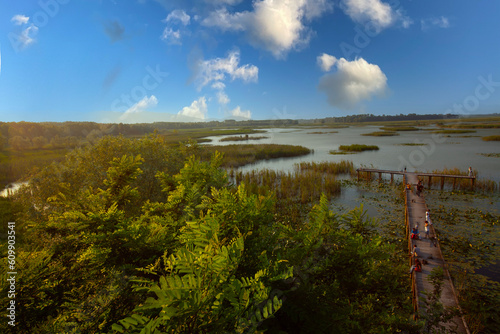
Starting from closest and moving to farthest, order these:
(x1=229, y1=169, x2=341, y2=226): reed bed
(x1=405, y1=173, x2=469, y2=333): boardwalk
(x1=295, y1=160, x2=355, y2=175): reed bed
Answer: (x1=405, y1=173, x2=469, y2=333): boardwalk, (x1=229, y1=169, x2=341, y2=226): reed bed, (x1=295, y1=160, x2=355, y2=175): reed bed

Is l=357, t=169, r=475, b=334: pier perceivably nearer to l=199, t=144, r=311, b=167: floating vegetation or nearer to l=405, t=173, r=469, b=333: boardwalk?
l=405, t=173, r=469, b=333: boardwalk

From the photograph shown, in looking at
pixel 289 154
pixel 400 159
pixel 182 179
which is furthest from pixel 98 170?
pixel 400 159

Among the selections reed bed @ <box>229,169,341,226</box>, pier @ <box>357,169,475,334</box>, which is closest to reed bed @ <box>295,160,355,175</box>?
reed bed @ <box>229,169,341,226</box>

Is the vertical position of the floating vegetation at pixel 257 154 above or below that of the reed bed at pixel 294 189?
above

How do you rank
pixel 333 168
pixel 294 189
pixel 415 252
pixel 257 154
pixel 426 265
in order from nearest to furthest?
pixel 426 265
pixel 415 252
pixel 294 189
pixel 333 168
pixel 257 154

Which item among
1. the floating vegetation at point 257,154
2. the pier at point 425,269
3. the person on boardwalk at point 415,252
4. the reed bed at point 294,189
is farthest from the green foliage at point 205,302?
the floating vegetation at point 257,154

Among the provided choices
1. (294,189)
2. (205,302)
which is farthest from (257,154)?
(205,302)

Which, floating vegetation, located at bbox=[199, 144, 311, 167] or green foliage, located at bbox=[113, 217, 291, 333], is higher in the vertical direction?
green foliage, located at bbox=[113, 217, 291, 333]

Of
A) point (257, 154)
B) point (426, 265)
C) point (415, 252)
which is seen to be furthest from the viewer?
point (257, 154)

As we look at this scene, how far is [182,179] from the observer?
18.3 feet

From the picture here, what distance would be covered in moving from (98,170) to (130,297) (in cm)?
1483

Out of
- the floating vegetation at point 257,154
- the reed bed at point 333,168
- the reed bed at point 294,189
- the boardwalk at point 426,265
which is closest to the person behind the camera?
the boardwalk at point 426,265

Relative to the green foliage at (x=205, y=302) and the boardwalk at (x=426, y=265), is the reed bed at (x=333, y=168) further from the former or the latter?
the green foliage at (x=205, y=302)

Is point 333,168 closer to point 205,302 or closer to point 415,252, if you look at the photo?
point 415,252
